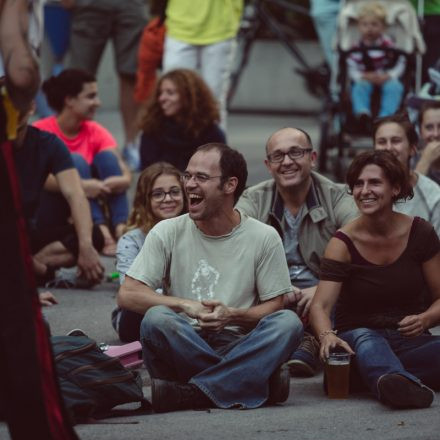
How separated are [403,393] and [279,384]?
503 mm

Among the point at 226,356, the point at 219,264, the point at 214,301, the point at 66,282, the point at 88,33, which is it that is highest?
the point at 88,33

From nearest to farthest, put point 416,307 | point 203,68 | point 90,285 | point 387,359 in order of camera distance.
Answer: point 387,359, point 416,307, point 90,285, point 203,68

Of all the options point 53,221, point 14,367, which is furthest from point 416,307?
point 53,221

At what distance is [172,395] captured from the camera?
19.0 ft

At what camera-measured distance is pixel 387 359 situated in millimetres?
5934

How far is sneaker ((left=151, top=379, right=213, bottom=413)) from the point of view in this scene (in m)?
5.79

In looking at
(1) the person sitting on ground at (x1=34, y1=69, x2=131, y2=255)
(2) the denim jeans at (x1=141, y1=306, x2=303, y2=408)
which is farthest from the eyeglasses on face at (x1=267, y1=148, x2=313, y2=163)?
(1) the person sitting on ground at (x1=34, y1=69, x2=131, y2=255)

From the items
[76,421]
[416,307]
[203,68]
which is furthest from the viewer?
[203,68]

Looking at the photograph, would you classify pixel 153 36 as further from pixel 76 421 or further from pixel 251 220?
pixel 76 421

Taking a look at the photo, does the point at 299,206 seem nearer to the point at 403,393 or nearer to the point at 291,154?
the point at 291,154

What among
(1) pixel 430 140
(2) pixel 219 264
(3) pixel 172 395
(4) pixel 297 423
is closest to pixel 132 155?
(1) pixel 430 140

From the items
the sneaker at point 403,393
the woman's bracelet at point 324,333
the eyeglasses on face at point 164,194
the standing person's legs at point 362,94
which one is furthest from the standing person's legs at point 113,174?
the sneaker at point 403,393

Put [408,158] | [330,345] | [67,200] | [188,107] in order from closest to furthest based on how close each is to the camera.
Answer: [330,345]
[408,158]
[67,200]
[188,107]

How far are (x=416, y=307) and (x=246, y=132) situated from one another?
29.9ft
